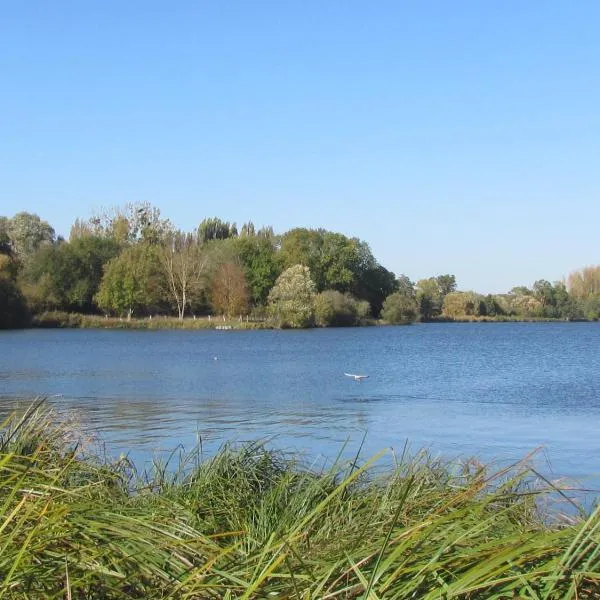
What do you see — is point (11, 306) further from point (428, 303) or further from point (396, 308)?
point (428, 303)

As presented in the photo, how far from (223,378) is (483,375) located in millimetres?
9839

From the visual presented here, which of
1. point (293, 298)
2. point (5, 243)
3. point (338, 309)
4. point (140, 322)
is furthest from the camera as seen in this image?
point (5, 243)

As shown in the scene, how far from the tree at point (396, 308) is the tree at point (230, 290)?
1569cm

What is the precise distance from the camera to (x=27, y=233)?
88.0 metres

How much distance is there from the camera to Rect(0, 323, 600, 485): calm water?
14602 millimetres

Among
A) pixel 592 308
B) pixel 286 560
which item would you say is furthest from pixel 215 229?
pixel 286 560

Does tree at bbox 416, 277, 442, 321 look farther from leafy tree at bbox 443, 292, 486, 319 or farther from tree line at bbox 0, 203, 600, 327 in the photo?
tree line at bbox 0, 203, 600, 327

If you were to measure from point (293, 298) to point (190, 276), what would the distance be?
1005 cm

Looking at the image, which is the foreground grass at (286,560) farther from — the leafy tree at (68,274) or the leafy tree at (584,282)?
the leafy tree at (584,282)

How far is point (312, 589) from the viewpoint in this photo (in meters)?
2.57

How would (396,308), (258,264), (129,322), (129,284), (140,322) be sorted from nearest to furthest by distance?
(129,284), (129,322), (140,322), (258,264), (396,308)

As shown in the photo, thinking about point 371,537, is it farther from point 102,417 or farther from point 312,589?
point 102,417

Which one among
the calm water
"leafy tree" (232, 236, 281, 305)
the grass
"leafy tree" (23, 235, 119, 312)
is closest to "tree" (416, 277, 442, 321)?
"leafy tree" (232, 236, 281, 305)

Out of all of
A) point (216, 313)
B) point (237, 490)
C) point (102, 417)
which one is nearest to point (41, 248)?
point (216, 313)
